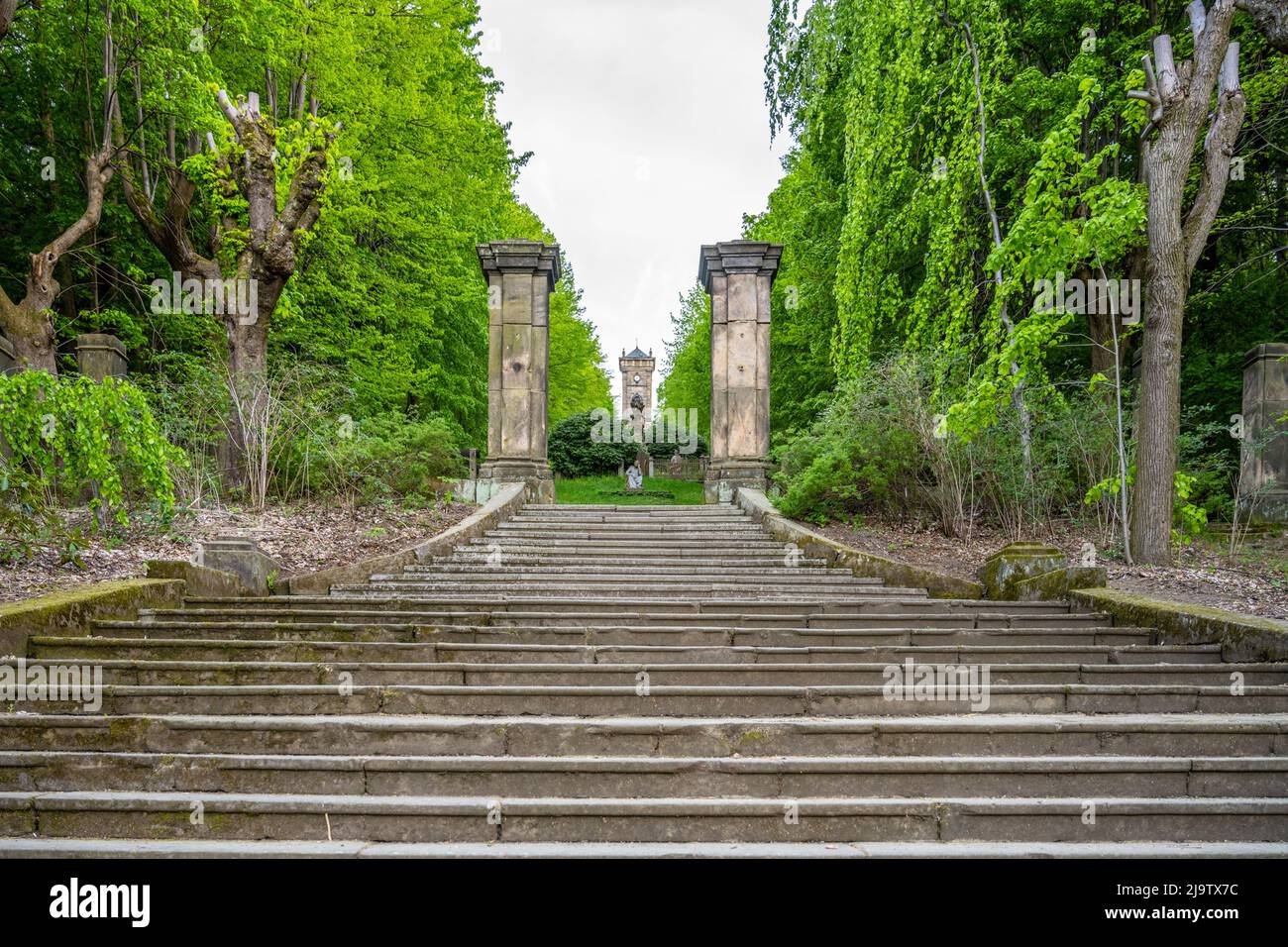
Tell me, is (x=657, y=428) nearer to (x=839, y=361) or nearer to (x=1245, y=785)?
(x=839, y=361)

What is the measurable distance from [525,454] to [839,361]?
589cm

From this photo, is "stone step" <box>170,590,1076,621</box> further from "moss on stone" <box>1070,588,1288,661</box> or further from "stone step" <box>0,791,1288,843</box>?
"stone step" <box>0,791,1288,843</box>

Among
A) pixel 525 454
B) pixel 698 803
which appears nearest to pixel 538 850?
pixel 698 803

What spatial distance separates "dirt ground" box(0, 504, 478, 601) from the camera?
654 cm

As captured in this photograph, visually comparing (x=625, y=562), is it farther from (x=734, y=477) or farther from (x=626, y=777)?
(x=626, y=777)

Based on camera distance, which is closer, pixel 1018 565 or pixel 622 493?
pixel 1018 565

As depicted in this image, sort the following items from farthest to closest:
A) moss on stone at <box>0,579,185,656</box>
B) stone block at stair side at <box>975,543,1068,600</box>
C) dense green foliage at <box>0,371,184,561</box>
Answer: stone block at stair side at <box>975,543,1068,600</box> < dense green foliage at <box>0,371,184,561</box> < moss on stone at <box>0,579,185,656</box>

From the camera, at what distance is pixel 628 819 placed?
3.56 meters

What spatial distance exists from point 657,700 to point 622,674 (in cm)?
47

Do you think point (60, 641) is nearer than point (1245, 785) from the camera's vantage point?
No

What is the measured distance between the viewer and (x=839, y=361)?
12844mm

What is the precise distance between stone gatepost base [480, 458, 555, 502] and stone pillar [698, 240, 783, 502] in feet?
9.98

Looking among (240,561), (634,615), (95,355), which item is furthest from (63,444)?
(95,355)

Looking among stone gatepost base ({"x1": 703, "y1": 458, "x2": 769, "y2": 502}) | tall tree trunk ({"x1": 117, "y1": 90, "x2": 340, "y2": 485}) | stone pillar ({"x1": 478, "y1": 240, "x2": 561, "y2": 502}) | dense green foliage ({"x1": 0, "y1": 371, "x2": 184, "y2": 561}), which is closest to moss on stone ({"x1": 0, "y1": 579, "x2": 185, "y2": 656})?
dense green foliage ({"x1": 0, "y1": 371, "x2": 184, "y2": 561})
